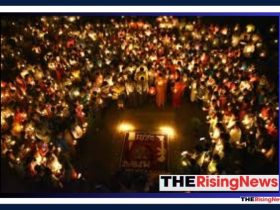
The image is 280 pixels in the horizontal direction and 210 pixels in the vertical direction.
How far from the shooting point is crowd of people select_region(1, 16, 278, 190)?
712 cm

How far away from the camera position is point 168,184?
618 centimetres

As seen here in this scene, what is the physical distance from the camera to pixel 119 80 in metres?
8.66

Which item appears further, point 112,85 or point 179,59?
point 179,59

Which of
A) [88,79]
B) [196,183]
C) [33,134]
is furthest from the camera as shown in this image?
[88,79]

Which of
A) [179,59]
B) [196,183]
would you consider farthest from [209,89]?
[196,183]

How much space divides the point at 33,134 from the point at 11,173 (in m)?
0.75

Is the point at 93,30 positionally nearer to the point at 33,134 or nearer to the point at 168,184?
the point at 33,134

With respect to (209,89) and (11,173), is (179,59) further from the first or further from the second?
(11,173)

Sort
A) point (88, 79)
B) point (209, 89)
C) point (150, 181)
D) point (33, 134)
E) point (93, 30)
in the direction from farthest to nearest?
point (93, 30)
point (88, 79)
point (209, 89)
point (33, 134)
point (150, 181)

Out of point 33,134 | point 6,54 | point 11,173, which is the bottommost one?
point 11,173

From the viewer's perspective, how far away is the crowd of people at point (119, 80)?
23.4ft

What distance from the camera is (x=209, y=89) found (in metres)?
8.51

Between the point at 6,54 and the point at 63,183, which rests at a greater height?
the point at 6,54

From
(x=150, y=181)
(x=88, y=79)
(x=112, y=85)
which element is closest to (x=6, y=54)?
(x=88, y=79)
